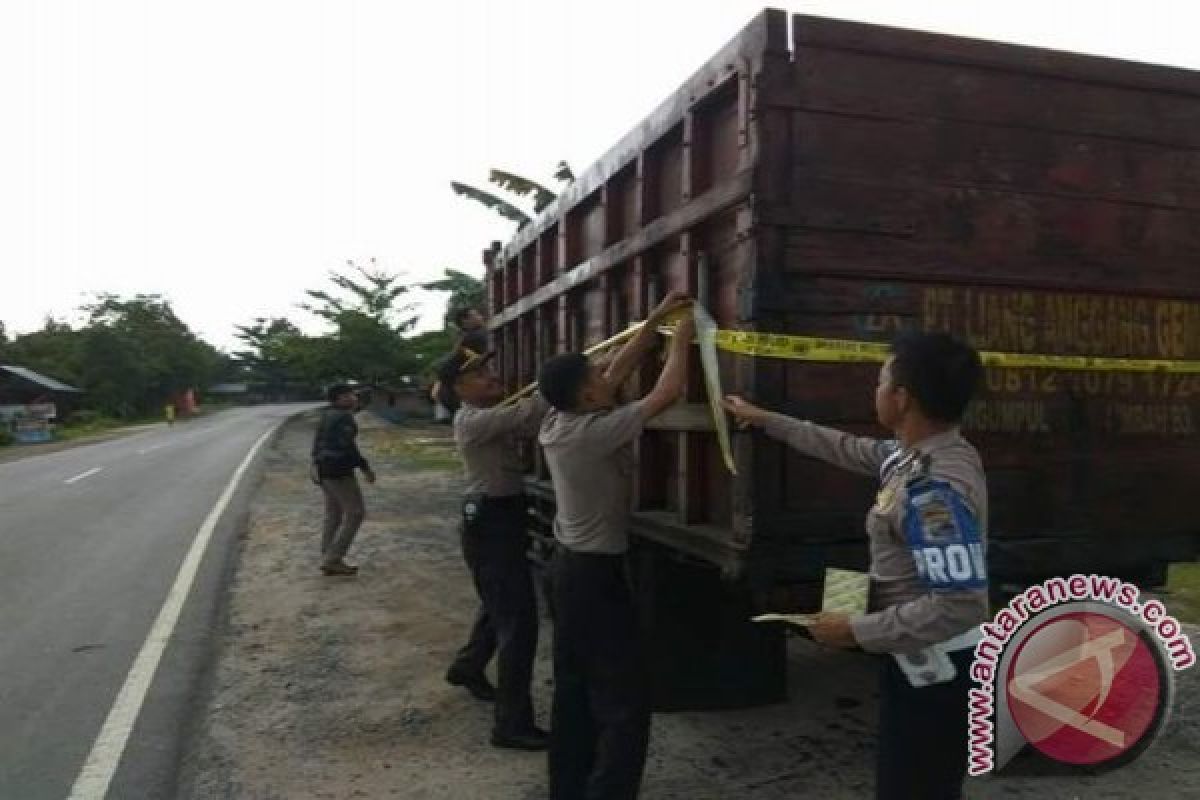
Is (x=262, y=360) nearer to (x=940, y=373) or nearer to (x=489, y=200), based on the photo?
(x=489, y=200)

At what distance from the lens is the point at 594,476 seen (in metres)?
3.32

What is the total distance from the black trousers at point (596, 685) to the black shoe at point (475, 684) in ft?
4.95

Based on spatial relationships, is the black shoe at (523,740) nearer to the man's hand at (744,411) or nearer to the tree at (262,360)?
the man's hand at (744,411)

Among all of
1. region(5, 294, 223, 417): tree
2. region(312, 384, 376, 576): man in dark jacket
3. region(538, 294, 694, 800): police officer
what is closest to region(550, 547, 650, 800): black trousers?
region(538, 294, 694, 800): police officer

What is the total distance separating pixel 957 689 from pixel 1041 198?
1.98m

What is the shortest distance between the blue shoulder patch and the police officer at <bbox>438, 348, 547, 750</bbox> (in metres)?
2.45

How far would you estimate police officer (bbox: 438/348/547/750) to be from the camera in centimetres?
421

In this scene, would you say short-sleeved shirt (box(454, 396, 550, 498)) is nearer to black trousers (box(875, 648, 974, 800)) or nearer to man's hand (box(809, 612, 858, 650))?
man's hand (box(809, 612, 858, 650))

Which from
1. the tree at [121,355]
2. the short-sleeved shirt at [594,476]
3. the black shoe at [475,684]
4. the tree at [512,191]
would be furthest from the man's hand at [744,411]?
the tree at [121,355]

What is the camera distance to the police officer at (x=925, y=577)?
2.04 m

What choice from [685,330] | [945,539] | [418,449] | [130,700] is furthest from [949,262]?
[418,449]

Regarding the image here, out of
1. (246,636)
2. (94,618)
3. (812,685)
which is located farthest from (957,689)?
(94,618)

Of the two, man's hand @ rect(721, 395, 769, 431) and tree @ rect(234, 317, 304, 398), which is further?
tree @ rect(234, 317, 304, 398)

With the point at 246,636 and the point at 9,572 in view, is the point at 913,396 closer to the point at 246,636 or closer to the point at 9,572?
the point at 246,636
